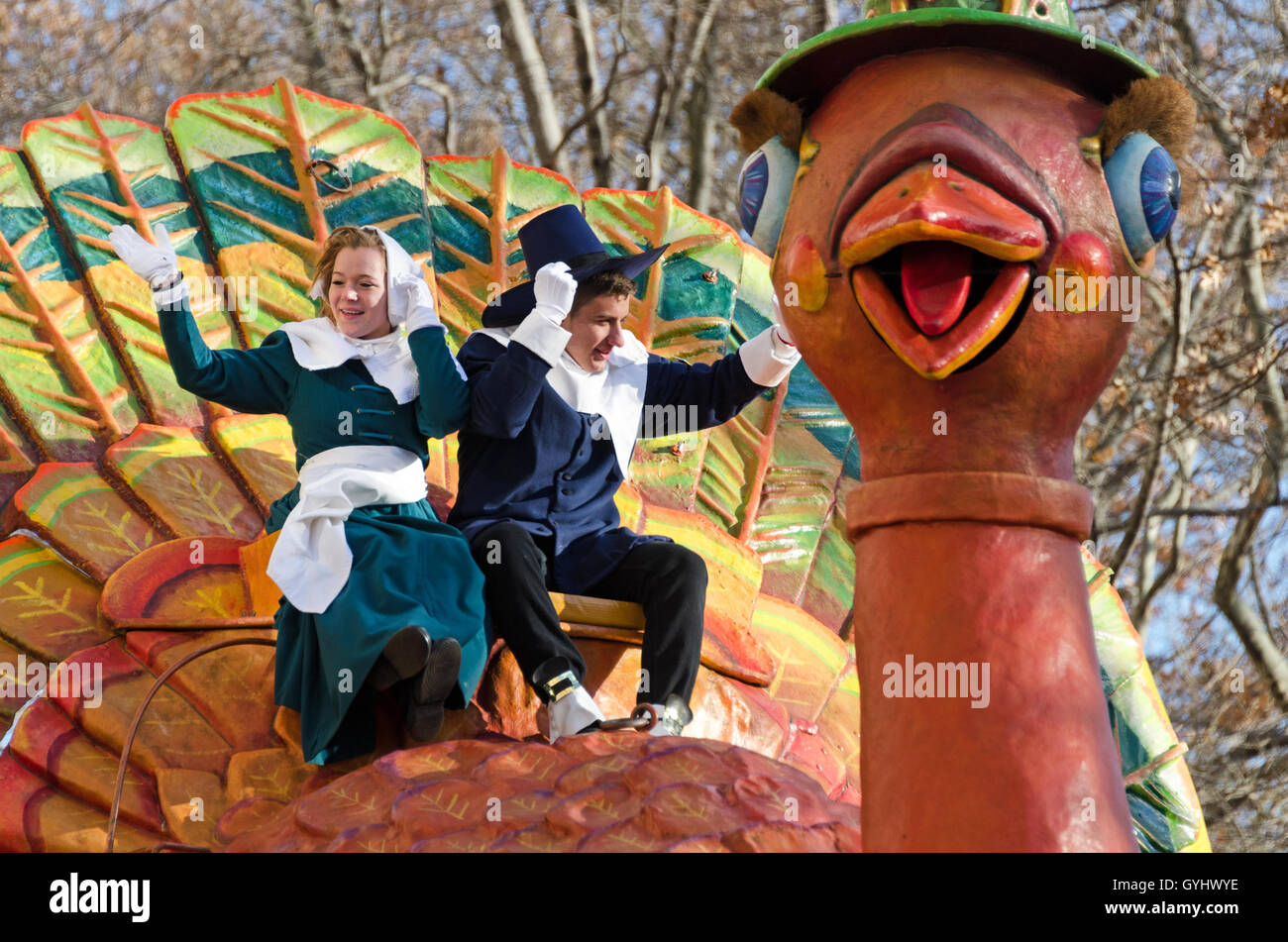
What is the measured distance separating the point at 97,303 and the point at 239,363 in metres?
0.91

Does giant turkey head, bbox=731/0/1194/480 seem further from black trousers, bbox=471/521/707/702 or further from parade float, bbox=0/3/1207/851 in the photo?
black trousers, bbox=471/521/707/702

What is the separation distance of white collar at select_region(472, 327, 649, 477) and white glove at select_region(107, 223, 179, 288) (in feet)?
2.42

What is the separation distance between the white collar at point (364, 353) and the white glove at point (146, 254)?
0.30 m

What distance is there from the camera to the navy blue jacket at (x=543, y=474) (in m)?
3.65

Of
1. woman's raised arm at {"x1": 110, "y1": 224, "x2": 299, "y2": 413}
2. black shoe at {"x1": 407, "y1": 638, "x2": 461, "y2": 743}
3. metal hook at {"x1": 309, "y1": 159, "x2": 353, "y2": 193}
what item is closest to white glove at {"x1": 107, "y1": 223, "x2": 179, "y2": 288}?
A: woman's raised arm at {"x1": 110, "y1": 224, "x2": 299, "y2": 413}

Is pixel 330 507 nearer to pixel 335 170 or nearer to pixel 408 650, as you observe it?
pixel 408 650

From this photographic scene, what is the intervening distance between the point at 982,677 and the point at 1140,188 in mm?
723

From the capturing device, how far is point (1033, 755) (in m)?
2.14

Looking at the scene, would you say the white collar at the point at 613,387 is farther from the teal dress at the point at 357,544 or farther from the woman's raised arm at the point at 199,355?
the woman's raised arm at the point at 199,355

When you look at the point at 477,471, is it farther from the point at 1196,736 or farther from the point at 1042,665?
the point at 1196,736

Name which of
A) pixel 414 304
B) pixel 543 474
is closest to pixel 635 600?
pixel 543 474

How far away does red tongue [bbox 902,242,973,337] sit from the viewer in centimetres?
218

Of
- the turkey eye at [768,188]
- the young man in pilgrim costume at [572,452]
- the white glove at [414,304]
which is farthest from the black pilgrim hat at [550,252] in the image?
the turkey eye at [768,188]

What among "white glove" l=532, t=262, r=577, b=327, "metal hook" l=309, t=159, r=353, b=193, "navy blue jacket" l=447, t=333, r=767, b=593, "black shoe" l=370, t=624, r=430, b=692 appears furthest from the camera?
"metal hook" l=309, t=159, r=353, b=193
